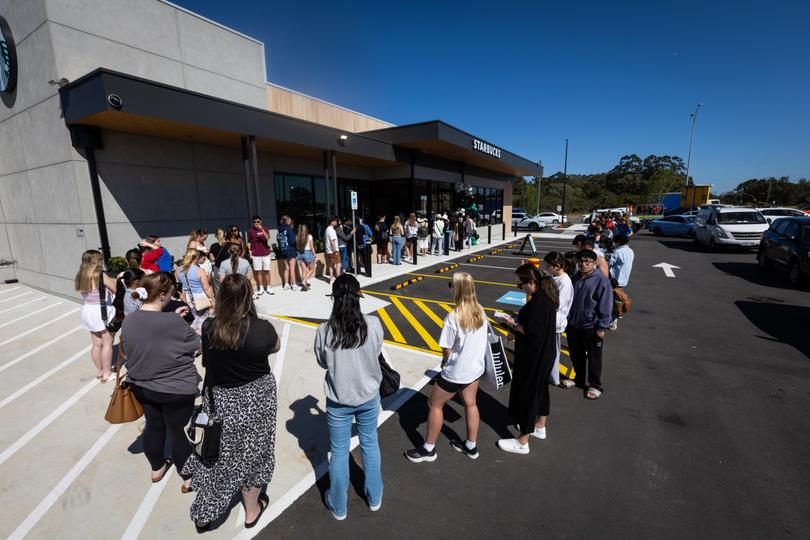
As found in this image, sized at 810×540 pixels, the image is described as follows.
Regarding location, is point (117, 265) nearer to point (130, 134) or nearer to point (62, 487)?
point (130, 134)

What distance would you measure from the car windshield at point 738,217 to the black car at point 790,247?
18.8 feet

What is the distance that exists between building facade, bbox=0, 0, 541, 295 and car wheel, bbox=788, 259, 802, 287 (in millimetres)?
11173

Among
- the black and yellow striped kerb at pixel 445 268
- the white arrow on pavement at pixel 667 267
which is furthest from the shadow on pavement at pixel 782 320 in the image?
the black and yellow striped kerb at pixel 445 268

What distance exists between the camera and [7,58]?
9.26 m

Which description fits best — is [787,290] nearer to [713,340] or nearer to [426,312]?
[713,340]

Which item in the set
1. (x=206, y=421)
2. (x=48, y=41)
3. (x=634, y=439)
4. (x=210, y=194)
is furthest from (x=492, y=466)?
(x=48, y=41)

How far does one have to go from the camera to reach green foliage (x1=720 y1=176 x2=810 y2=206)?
224 ft

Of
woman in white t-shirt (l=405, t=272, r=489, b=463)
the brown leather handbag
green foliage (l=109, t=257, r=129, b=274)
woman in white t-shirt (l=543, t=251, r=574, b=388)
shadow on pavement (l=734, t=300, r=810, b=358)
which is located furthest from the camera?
green foliage (l=109, t=257, r=129, b=274)

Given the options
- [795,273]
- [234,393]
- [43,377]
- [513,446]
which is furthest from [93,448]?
[795,273]

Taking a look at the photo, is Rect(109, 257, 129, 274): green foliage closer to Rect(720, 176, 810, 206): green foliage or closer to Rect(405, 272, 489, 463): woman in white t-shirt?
Rect(405, 272, 489, 463): woman in white t-shirt

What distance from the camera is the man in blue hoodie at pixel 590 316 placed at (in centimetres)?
423

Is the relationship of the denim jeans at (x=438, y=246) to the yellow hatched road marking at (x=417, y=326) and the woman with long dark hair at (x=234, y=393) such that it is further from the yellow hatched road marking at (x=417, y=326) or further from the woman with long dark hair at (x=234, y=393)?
the woman with long dark hair at (x=234, y=393)

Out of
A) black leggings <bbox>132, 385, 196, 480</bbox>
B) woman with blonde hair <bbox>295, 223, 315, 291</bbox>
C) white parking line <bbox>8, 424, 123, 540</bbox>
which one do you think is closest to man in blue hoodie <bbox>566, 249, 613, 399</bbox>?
black leggings <bbox>132, 385, 196, 480</bbox>

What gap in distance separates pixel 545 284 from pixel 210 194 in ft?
35.9
